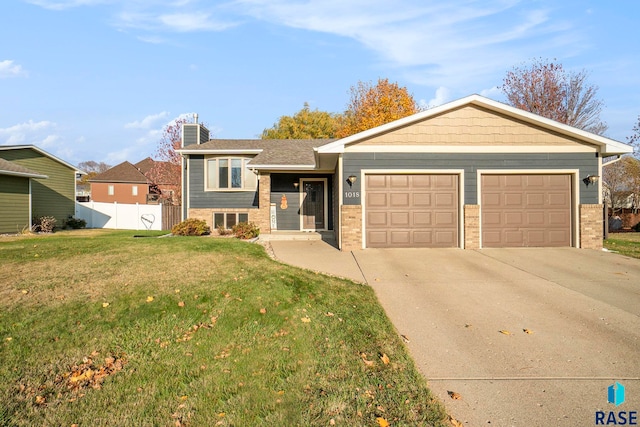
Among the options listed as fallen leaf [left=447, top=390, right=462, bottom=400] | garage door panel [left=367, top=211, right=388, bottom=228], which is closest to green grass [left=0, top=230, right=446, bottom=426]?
fallen leaf [left=447, top=390, right=462, bottom=400]

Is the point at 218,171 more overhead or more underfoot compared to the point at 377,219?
more overhead

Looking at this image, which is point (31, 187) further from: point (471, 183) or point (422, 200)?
point (471, 183)

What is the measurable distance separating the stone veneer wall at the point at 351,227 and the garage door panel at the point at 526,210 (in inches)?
147

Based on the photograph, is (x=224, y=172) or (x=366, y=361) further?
(x=224, y=172)

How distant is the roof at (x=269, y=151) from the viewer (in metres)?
14.3

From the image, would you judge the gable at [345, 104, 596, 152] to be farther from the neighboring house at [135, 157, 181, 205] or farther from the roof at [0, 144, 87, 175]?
the neighboring house at [135, 157, 181, 205]

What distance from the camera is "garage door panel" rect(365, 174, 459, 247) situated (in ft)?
36.8

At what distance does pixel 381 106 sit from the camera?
3000 cm

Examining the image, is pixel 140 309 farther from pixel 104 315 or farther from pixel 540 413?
pixel 540 413

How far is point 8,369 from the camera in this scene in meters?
3.70

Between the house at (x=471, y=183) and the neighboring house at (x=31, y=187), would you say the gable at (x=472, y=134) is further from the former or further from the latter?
the neighboring house at (x=31, y=187)

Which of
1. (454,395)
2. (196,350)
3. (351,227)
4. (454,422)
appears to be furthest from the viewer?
(351,227)

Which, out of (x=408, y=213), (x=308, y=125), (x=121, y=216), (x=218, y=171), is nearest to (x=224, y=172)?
(x=218, y=171)

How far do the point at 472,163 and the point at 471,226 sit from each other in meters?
1.90
